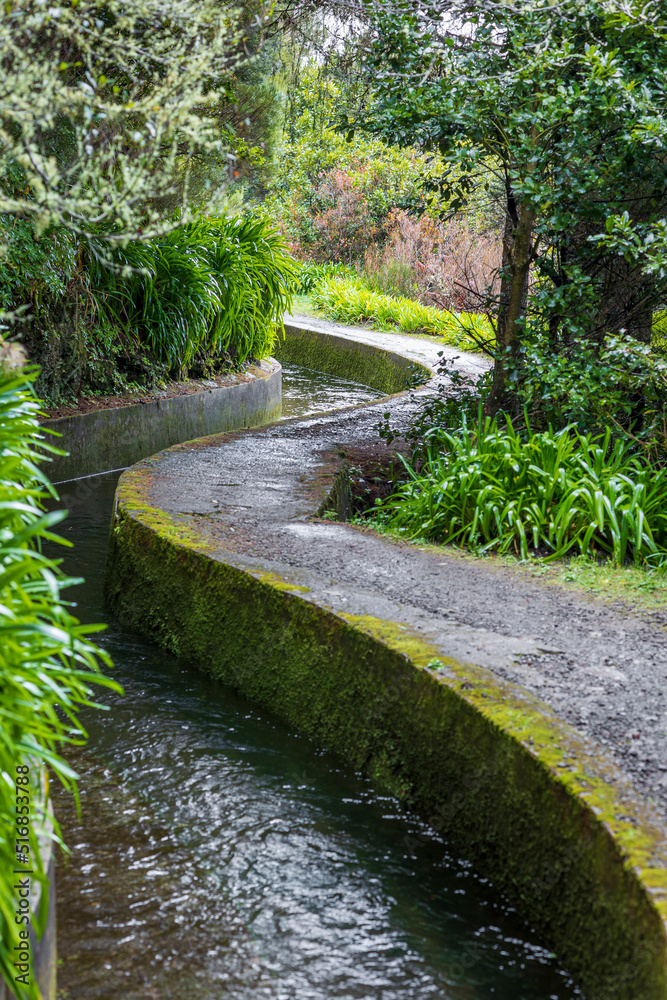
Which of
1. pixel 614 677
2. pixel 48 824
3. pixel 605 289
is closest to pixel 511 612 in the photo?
pixel 614 677

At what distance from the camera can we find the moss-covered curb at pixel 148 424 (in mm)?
6953

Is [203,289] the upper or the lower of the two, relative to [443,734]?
upper

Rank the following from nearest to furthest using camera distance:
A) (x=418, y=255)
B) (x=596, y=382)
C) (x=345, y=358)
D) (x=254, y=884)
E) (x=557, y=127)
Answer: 1. (x=254, y=884)
2. (x=596, y=382)
3. (x=557, y=127)
4. (x=345, y=358)
5. (x=418, y=255)

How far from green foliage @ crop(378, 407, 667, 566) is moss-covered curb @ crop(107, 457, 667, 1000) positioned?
4.38ft

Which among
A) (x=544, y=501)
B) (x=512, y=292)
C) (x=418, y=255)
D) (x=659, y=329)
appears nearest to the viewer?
(x=544, y=501)

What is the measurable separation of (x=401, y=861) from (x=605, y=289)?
4075mm

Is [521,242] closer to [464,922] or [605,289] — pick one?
[605,289]

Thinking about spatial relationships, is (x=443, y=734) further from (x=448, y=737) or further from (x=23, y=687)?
(x=23, y=687)

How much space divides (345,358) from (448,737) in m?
10.1

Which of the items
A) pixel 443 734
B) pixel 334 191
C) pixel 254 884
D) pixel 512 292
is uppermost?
pixel 334 191

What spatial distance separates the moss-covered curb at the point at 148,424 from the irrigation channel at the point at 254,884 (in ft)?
12.0

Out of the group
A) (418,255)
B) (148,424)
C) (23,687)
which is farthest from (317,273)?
(23,687)

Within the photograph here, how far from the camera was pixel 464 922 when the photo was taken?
249 centimetres

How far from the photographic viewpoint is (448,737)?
2836 mm
